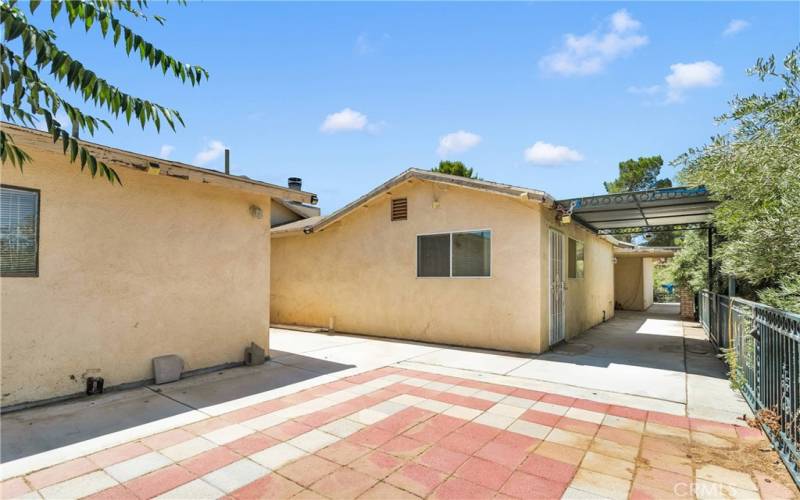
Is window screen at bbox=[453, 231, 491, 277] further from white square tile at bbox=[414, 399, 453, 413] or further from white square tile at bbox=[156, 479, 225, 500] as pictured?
white square tile at bbox=[156, 479, 225, 500]

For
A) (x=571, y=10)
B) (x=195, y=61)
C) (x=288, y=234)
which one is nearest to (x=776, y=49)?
(x=571, y=10)

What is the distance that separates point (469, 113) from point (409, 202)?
378cm

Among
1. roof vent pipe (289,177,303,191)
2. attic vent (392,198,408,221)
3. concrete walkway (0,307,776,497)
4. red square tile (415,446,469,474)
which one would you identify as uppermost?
roof vent pipe (289,177,303,191)

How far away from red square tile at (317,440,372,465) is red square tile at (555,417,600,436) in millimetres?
2167

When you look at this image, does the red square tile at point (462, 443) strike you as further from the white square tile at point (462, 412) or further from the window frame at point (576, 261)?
the window frame at point (576, 261)

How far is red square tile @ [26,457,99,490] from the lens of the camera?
10.4ft

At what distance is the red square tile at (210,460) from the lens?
11.1 ft

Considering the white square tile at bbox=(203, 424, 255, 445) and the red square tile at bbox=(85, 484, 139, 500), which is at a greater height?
the red square tile at bbox=(85, 484, 139, 500)

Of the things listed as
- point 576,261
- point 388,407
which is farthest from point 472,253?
point 388,407

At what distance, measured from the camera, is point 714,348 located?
31.1 feet

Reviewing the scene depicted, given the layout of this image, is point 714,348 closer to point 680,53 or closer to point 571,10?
point 680,53

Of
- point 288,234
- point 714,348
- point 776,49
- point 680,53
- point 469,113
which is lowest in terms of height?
point 714,348

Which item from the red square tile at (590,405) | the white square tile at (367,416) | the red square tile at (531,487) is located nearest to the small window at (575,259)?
the red square tile at (590,405)

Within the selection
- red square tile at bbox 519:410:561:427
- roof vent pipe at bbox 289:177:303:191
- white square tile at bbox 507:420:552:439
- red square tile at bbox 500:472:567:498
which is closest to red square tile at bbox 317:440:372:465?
red square tile at bbox 500:472:567:498
